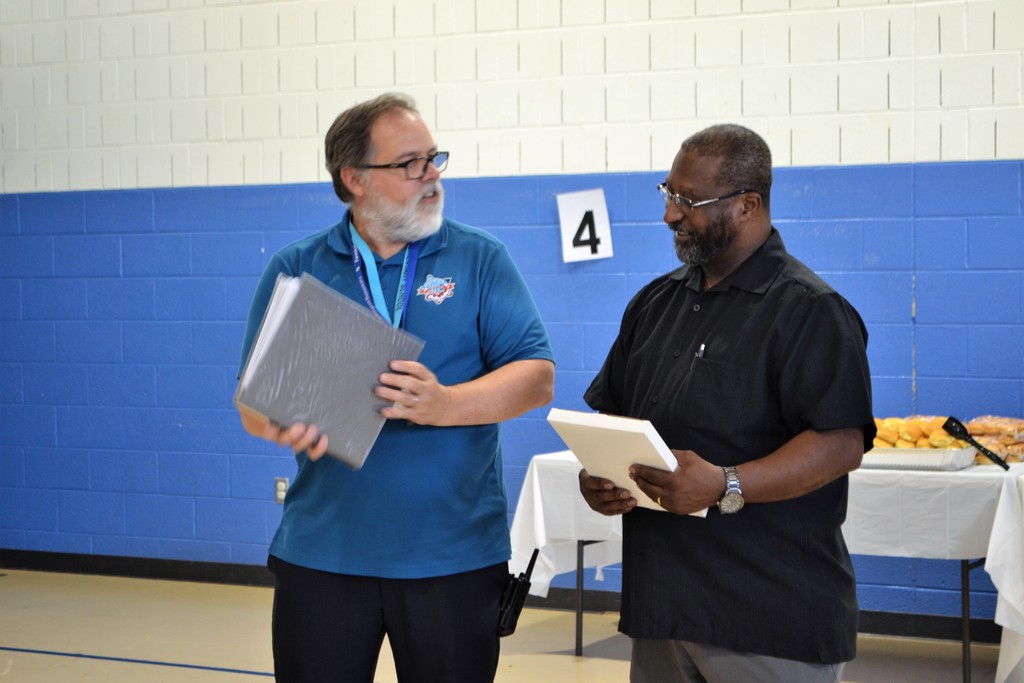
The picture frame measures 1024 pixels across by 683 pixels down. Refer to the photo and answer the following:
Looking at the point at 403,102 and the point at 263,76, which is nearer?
the point at 403,102

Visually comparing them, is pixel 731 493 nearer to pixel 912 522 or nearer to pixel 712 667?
pixel 712 667

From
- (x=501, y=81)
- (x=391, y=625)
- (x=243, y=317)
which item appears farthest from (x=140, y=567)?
(x=391, y=625)

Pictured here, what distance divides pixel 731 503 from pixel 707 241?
453 millimetres

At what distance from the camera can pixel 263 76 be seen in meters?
5.68

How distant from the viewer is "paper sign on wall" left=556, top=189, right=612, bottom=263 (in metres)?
5.19

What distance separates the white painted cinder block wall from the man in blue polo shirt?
312 cm

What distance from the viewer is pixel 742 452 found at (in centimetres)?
188


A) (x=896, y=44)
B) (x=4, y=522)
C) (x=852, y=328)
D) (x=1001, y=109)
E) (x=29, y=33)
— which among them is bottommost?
(x=4, y=522)

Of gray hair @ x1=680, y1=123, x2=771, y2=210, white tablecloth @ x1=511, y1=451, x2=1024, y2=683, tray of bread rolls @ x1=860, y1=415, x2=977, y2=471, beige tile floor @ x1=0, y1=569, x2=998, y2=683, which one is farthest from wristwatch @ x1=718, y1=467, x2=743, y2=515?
beige tile floor @ x1=0, y1=569, x2=998, y2=683

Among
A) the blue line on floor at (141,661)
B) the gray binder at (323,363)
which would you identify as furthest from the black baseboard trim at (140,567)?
the gray binder at (323,363)

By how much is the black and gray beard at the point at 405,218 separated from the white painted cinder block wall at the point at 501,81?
3158mm

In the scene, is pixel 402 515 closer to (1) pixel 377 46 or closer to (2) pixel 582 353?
(2) pixel 582 353

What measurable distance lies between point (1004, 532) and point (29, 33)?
5182 millimetres

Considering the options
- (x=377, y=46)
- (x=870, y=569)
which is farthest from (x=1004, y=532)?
(x=377, y=46)
